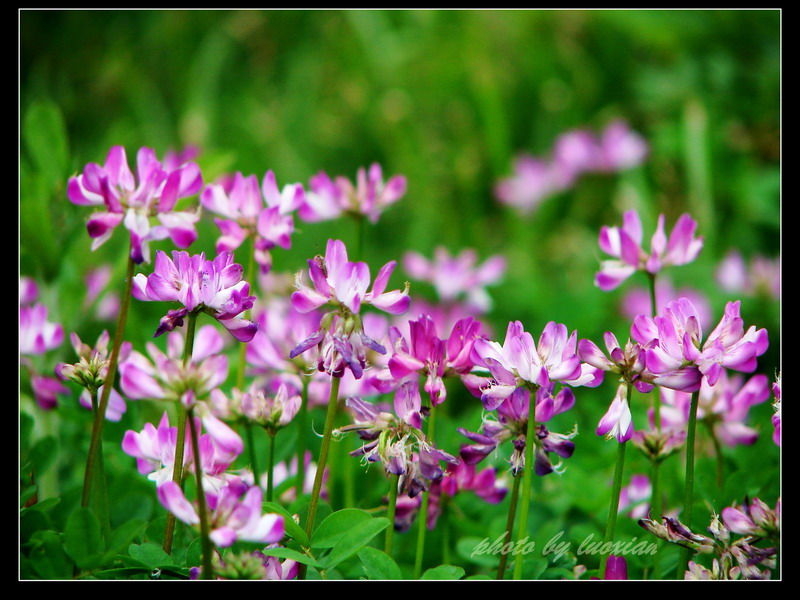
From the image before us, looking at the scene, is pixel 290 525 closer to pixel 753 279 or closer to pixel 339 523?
pixel 339 523

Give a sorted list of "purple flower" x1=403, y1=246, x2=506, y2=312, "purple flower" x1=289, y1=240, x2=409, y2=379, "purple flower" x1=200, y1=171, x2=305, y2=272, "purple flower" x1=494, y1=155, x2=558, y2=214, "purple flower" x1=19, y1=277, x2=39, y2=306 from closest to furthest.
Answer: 1. "purple flower" x1=289, y1=240, x2=409, y2=379
2. "purple flower" x1=200, y1=171, x2=305, y2=272
3. "purple flower" x1=19, y1=277, x2=39, y2=306
4. "purple flower" x1=403, y1=246, x2=506, y2=312
5. "purple flower" x1=494, y1=155, x2=558, y2=214

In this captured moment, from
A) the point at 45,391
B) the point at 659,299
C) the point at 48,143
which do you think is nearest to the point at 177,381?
the point at 45,391

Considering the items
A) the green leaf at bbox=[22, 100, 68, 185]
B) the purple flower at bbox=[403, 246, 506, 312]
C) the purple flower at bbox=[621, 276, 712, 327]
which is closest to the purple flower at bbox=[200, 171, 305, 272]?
the green leaf at bbox=[22, 100, 68, 185]

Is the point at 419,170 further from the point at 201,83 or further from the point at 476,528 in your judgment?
the point at 476,528

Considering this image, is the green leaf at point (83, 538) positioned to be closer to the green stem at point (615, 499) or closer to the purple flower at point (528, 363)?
the purple flower at point (528, 363)

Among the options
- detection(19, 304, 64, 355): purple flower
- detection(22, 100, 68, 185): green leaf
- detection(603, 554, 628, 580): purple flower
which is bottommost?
detection(603, 554, 628, 580): purple flower

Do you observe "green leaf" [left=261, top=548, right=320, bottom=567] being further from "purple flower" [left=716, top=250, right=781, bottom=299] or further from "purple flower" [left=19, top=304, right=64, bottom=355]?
"purple flower" [left=716, top=250, right=781, bottom=299]

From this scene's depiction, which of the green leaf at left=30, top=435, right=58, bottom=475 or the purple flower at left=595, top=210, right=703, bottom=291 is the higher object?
the purple flower at left=595, top=210, right=703, bottom=291

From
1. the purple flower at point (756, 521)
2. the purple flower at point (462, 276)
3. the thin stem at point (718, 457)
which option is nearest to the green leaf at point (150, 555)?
the purple flower at point (756, 521)
